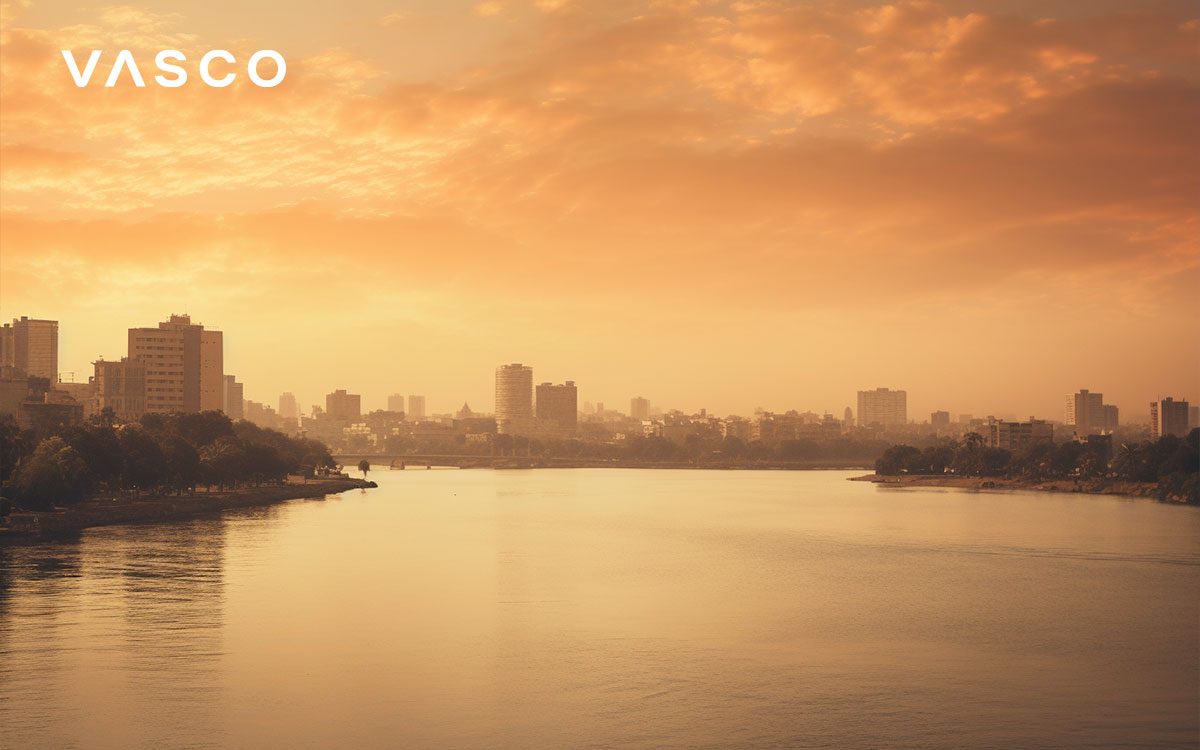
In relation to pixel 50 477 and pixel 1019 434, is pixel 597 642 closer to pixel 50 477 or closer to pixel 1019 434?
pixel 50 477

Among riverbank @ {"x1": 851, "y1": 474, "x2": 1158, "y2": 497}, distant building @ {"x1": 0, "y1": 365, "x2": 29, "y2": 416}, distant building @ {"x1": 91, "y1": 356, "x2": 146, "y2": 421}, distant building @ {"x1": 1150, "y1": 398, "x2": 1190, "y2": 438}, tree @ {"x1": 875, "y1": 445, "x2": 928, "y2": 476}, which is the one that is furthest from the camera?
distant building @ {"x1": 1150, "y1": 398, "x2": 1190, "y2": 438}

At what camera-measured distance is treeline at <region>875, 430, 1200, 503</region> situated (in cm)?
9725

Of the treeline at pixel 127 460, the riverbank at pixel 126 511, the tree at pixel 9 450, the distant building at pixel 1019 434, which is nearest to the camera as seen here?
the riverbank at pixel 126 511

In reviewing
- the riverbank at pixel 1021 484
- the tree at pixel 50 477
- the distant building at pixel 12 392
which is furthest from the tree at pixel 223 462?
the riverbank at pixel 1021 484

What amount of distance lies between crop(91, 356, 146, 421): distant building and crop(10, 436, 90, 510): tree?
107 m

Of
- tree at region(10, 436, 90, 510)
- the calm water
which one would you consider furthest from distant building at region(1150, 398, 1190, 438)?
tree at region(10, 436, 90, 510)

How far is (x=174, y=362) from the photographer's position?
181m

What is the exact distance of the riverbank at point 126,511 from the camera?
5747 cm

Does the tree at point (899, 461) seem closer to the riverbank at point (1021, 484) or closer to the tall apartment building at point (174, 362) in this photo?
the riverbank at point (1021, 484)

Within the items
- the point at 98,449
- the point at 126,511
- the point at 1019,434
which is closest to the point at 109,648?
the point at 98,449

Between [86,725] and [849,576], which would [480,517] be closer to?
[849,576]

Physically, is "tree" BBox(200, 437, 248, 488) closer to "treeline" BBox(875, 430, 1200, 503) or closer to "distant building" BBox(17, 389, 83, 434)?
"distant building" BBox(17, 389, 83, 434)

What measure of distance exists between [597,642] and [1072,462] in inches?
4275

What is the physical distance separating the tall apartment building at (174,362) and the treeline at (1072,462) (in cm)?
10795
